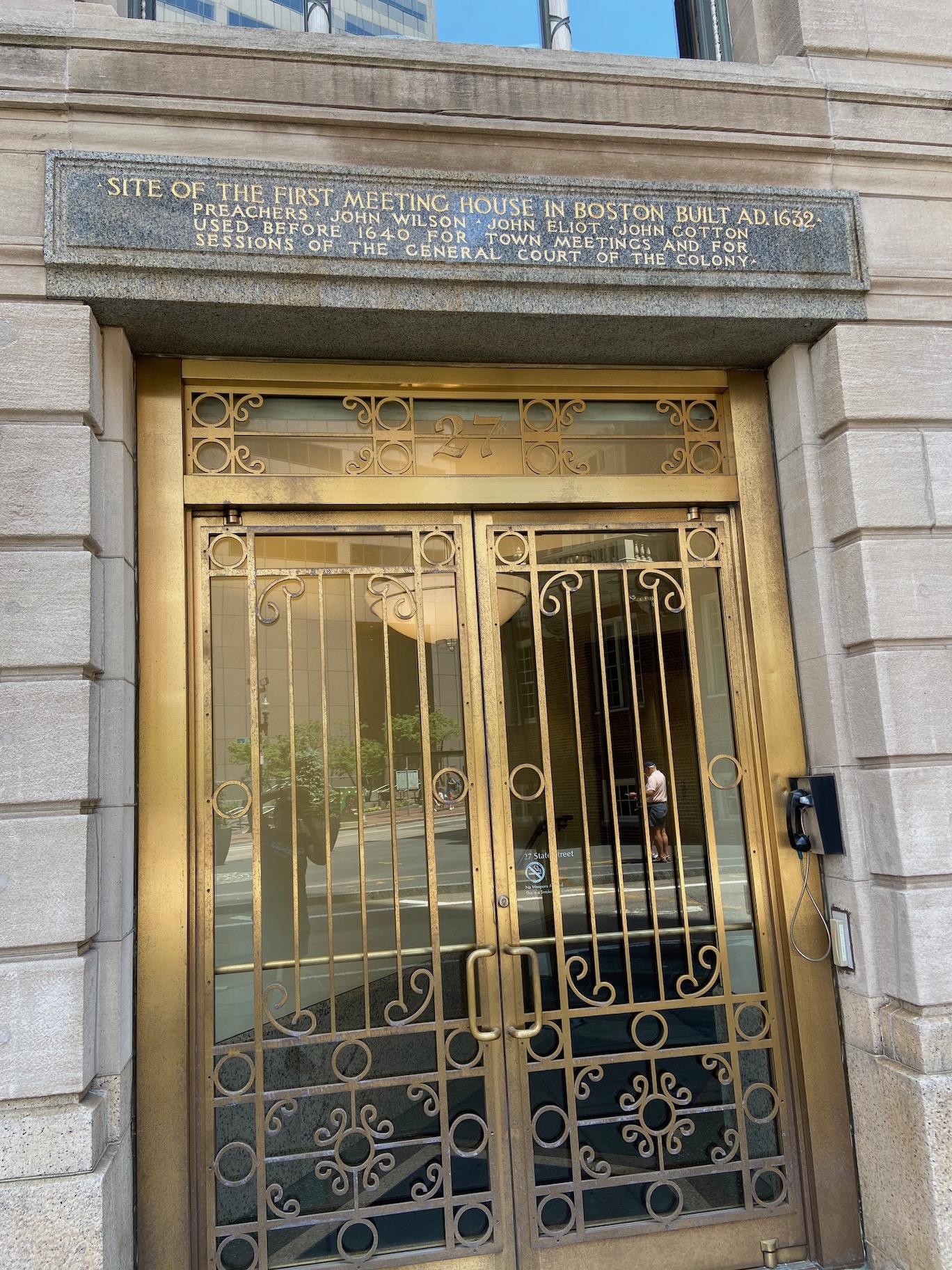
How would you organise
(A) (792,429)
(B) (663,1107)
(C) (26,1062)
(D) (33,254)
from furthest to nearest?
(A) (792,429) < (B) (663,1107) < (D) (33,254) < (C) (26,1062)

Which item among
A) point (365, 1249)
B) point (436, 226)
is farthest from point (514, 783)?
point (436, 226)

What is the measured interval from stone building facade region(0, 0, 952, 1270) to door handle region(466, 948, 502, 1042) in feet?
4.55

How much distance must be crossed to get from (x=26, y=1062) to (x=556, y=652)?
3074 millimetres

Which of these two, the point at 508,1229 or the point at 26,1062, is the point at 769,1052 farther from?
the point at 26,1062

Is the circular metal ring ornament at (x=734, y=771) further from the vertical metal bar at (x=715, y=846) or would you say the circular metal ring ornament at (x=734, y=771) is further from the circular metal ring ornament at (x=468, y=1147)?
the circular metal ring ornament at (x=468, y=1147)

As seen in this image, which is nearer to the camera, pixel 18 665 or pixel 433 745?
pixel 18 665

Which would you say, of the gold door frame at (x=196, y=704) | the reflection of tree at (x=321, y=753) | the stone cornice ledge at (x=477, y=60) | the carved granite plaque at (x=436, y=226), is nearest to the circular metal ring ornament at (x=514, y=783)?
the reflection of tree at (x=321, y=753)

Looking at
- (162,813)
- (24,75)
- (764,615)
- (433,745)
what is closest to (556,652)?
(433,745)

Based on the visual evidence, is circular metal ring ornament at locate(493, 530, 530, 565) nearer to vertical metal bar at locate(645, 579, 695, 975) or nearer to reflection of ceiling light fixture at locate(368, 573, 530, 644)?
reflection of ceiling light fixture at locate(368, 573, 530, 644)

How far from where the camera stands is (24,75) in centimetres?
407

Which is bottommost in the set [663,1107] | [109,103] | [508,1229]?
[508,1229]

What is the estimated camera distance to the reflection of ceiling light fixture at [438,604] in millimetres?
4629

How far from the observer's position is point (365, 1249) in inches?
163

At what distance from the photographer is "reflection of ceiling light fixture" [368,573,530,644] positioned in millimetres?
4629
